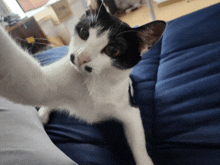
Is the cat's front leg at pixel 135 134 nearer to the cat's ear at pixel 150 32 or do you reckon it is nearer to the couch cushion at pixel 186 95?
the couch cushion at pixel 186 95

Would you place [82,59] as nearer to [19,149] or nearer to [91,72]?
[91,72]

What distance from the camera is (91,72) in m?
0.41

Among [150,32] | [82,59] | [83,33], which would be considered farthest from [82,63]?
[150,32]

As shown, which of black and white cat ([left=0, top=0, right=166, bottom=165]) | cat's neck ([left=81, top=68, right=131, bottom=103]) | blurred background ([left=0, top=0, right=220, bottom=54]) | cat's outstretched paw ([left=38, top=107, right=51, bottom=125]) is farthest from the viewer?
cat's outstretched paw ([left=38, top=107, right=51, bottom=125])

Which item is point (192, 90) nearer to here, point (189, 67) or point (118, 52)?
point (189, 67)

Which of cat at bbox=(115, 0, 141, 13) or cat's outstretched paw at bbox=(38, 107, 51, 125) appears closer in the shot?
cat at bbox=(115, 0, 141, 13)

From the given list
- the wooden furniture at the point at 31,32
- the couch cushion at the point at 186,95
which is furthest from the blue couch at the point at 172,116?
the wooden furniture at the point at 31,32

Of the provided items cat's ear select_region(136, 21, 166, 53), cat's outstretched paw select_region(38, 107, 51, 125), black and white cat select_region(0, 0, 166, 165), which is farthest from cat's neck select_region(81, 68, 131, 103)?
cat's outstretched paw select_region(38, 107, 51, 125)

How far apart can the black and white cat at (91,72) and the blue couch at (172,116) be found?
0.06 m

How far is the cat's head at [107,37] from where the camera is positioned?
416 millimetres

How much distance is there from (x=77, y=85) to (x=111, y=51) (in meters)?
0.16

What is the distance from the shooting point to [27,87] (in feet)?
1.20

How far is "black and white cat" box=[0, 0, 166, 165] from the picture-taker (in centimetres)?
35

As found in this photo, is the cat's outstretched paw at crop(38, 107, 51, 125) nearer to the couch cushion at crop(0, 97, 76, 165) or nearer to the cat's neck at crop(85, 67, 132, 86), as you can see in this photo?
the couch cushion at crop(0, 97, 76, 165)
